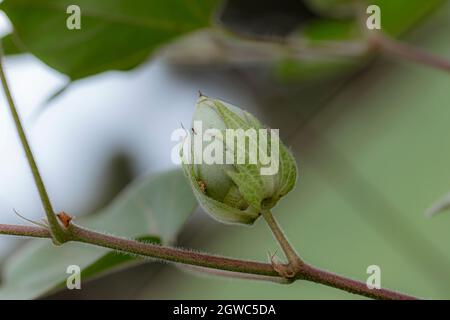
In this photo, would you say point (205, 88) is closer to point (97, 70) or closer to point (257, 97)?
point (257, 97)

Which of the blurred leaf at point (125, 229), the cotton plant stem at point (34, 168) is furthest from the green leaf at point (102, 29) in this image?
the cotton plant stem at point (34, 168)

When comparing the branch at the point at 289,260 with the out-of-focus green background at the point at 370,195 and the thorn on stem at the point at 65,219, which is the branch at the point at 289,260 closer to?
the thorn on stem at the point at 65,219

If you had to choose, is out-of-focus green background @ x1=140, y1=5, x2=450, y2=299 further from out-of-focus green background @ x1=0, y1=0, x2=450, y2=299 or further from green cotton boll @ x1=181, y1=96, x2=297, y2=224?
green cotton boll @ x1=181, y1=96, x2=297, y2=224

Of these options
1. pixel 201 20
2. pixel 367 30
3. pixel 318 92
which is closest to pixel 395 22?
pixel 367 30

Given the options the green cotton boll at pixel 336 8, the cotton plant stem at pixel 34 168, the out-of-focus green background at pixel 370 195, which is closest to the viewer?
the cotton plant stem at pixel 34 168

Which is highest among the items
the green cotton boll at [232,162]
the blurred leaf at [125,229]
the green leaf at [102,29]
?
the green leaf at [102,29]

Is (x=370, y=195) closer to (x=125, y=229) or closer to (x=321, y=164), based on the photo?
(x=321, y=164)

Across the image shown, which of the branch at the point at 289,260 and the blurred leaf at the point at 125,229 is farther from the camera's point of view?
the blurred leaf at the point at 125,229
